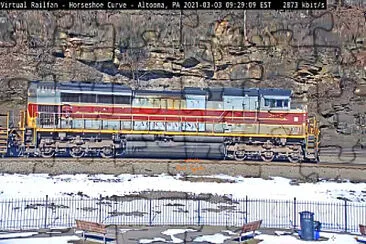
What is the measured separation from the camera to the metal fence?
7.44 metres

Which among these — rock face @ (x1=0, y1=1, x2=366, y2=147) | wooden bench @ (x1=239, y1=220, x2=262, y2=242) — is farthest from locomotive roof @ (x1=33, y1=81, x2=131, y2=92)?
wooden bench @ (x1=239, y1=220, x2=262, y2=242)

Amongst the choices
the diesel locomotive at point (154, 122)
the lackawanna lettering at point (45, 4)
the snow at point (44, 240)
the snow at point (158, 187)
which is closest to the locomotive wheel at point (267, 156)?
the diesel locomotive at point (154, 122)

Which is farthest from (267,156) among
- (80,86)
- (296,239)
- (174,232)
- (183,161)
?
(174,232)

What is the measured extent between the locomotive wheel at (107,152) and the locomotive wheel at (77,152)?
0.54m

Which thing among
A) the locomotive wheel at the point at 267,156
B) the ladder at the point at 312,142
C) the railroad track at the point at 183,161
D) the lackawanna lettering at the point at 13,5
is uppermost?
the lackawanna lettering at the point at 13,5

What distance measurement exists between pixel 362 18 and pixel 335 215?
4.59 meters

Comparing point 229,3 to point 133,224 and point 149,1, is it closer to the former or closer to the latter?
point 149,1

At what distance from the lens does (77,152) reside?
477 inches

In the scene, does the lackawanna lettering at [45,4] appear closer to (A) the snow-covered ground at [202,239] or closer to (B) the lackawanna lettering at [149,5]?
(B) the lackawanna lettering at [149,5]

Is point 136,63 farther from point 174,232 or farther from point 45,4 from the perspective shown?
point 45,4

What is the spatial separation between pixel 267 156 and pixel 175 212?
5.05 meters

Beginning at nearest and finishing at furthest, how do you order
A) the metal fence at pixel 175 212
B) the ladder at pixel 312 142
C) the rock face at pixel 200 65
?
the rock face at pixel 200 65 < the metal fence at pixel 175 212 < the ladder at pixel 312 142

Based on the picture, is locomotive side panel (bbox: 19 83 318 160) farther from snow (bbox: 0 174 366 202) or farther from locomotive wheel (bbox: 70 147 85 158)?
snow (bbox: 0 174 366 202)

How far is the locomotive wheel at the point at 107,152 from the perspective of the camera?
1216 centimetres
